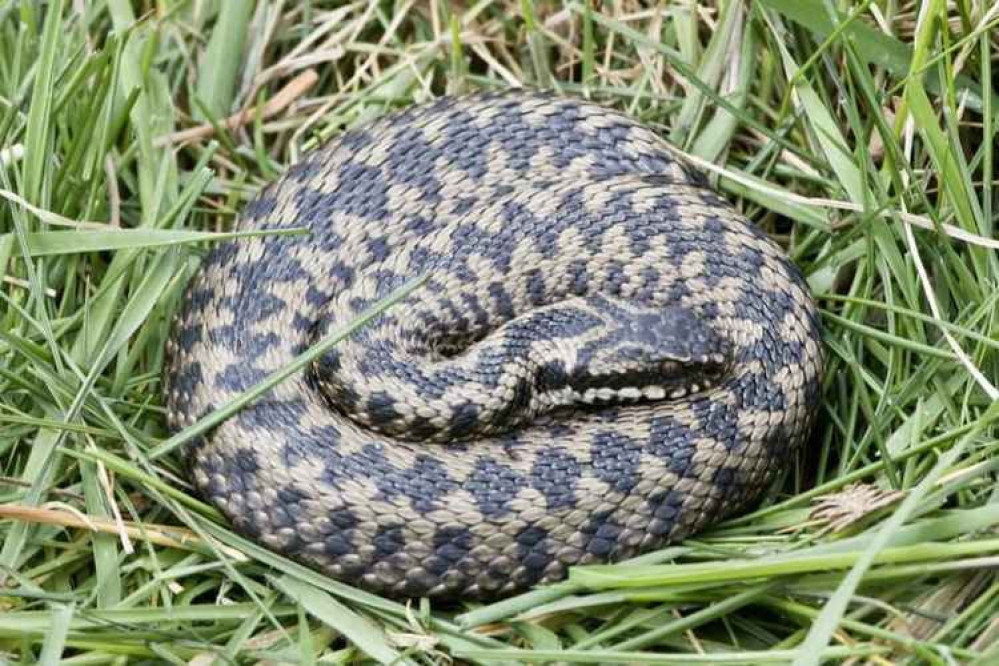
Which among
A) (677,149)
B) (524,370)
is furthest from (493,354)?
(677,149)

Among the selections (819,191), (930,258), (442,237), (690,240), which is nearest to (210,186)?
(442,237)

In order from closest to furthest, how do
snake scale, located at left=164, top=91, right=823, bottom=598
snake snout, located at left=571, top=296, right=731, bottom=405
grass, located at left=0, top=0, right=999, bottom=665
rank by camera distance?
grass, located at left=0, top=0, right=999, bottom=665
snake scale, located at left=164, top=91, right=823, bottom=598
snake snout, located at left=571, top=296, right=731, bottom=405

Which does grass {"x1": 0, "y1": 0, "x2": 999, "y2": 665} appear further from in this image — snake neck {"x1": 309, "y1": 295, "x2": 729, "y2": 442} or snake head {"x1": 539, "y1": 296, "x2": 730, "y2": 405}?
snake neck {"x1": 309, "y1": 295, "x2": 729, "y2": 442}

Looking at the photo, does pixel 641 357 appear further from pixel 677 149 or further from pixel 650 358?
pixel 677 149

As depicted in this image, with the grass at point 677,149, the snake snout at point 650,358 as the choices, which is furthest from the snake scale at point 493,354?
the grass at point 677,149

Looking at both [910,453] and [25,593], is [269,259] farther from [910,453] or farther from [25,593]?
[910,453]

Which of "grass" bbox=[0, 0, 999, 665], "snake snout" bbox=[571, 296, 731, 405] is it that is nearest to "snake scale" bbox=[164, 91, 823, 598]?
"snake snout" bbox=[571, 296, 731, 405]

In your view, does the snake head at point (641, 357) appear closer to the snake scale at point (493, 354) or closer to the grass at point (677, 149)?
the snake scale at point (493, 354)
